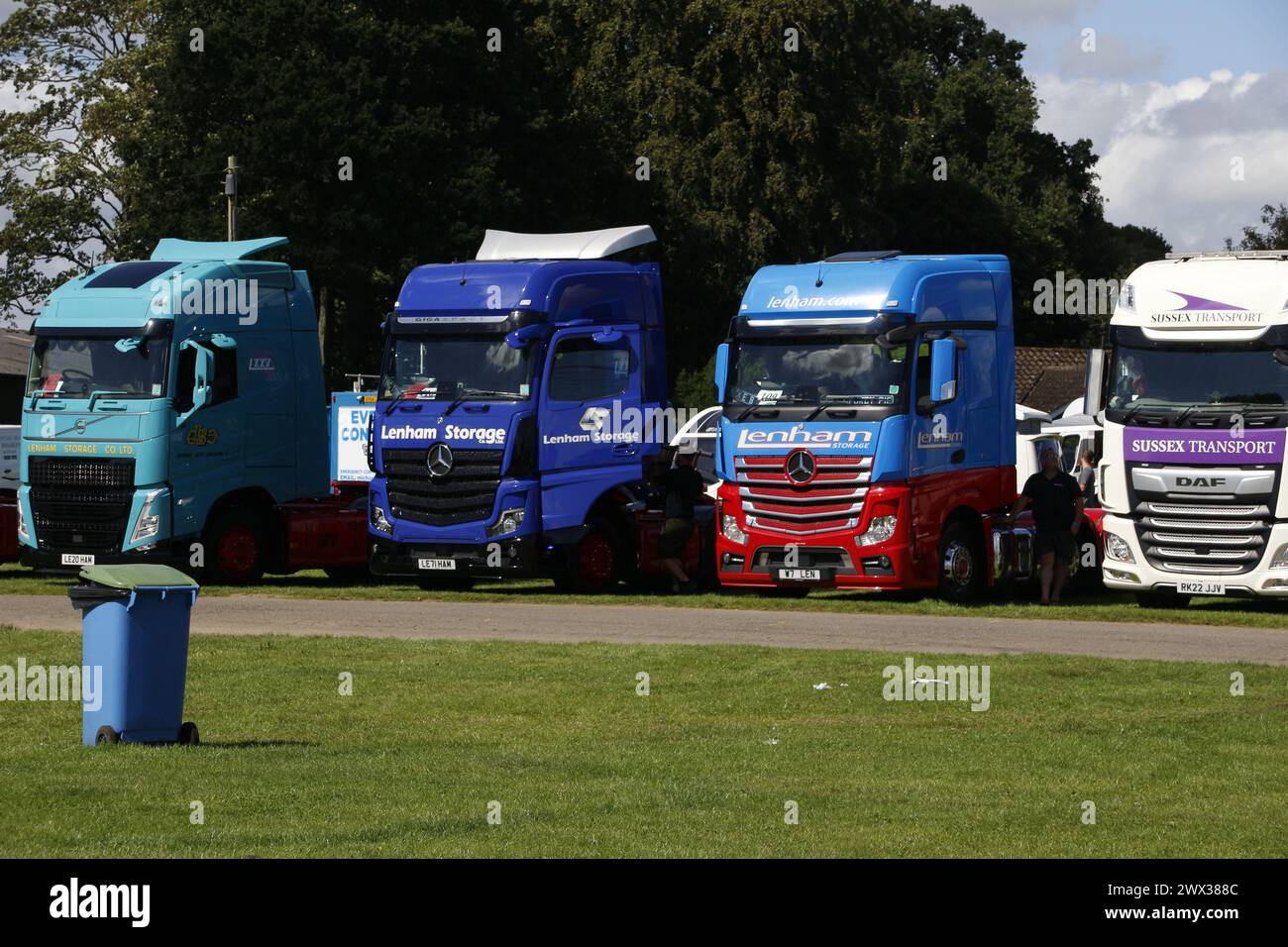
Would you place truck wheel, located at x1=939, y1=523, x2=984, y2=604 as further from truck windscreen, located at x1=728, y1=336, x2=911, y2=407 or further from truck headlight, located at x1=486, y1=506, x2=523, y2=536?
truck headlight, located at x1=486, y1=506, x2=523, y2=536

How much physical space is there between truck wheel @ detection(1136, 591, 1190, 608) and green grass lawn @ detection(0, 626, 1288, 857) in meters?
7.09

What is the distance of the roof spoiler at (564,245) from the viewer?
1041 inches

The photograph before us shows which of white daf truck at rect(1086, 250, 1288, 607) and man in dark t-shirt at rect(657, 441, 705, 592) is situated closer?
white daf truck at rect(1086, 250, 1288, 607)

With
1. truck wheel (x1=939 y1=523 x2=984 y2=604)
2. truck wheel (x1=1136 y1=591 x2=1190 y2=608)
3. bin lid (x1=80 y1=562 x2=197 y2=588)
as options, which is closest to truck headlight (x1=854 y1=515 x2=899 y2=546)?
truck wheel (x1=939 y1=523 x2=984 y2=604)

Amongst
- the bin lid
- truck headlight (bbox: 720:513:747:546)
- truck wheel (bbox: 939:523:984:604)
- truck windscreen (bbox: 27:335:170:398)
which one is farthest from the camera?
truck windscreen (bbox: 27:335:170:398)

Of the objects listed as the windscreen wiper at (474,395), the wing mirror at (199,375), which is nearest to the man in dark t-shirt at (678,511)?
the windscreen wiper at (474,395)

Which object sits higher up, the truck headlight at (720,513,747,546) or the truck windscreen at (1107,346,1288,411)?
the truck windscreen at (1107,346,1288,411)

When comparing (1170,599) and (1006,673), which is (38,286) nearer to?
(1170,599)

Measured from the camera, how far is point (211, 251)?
27000 mm

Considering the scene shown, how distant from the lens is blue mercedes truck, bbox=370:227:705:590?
977 inches

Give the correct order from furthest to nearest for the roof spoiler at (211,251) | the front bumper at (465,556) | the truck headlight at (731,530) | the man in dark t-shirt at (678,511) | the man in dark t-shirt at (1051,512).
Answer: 1. the roof spoiler at (211,251)
2. the man in dark t-shirt at (678,511)
3. the front bumper at (465,556)
4. the man in dark t-shirt at (1051,512)
5. the truck headlight at (731,530)

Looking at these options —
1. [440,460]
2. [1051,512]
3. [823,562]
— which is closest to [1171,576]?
[1051,512]

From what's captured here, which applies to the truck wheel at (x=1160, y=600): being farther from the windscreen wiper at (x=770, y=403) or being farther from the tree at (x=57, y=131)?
the tree at (x=57, y=131)

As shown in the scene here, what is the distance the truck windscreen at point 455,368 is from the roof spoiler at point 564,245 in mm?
2057
